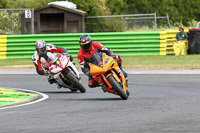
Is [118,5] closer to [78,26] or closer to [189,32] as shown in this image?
[78,26]

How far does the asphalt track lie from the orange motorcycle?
270mm

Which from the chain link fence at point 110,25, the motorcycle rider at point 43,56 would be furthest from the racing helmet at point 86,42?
the chain link fence at point 110,25

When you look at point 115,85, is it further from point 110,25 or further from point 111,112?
point 110,25

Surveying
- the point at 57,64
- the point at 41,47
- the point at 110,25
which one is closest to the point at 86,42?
the point at 57,64

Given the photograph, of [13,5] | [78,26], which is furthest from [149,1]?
[78,26]

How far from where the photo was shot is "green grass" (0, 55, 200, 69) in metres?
21.1

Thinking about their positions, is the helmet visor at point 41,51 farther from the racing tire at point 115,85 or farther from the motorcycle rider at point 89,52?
the racing tire at point 115,85

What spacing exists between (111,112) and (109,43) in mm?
15939

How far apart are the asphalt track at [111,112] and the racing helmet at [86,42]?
3.60 ft

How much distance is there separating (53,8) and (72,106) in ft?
77.8

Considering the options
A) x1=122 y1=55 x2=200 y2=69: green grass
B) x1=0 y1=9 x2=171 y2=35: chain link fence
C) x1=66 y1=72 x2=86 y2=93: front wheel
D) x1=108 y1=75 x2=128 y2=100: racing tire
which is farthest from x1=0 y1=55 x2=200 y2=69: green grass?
x1=108 y1=75 x2=128 y2=100: racing tire

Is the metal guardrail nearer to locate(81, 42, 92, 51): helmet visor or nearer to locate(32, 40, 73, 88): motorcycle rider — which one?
locate(32, 40, 73, 88): motorcycle rider

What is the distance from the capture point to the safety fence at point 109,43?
2541cm

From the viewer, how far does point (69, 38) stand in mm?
25938
